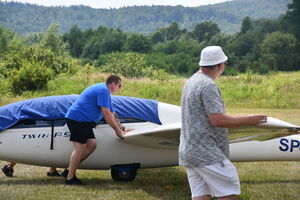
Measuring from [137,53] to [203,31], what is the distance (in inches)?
1823

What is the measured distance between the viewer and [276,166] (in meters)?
8.57

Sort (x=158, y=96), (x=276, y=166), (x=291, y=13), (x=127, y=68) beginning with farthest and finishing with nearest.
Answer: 1. (x=291, y=13)
2. (x=127, y=68)
3. (x=158, y=96)
4. (x=276, y=166)

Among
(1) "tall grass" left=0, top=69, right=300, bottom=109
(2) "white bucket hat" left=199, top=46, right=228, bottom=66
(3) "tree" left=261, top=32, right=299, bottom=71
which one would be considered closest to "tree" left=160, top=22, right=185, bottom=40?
(3) "tree" left=261, top=32, right=299, bottom=71

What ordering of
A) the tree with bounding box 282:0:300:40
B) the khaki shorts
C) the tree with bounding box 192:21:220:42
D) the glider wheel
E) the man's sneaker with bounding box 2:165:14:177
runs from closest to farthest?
the khaki shorts, the glider wheel, the man's sneaker with bounding box 2:165:14:177, the tree with bounding box 282:0:300:40, the tree with bounding box 192:21:220:42

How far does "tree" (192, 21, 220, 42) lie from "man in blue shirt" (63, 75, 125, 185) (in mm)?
134186

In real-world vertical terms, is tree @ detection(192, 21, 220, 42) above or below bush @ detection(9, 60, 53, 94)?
below

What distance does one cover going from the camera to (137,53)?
104 m

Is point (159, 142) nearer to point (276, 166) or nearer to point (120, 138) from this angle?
point (120, 138)

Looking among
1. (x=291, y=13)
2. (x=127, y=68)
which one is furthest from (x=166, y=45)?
(x=127, y=68)

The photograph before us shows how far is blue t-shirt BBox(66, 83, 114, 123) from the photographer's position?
6793 mm

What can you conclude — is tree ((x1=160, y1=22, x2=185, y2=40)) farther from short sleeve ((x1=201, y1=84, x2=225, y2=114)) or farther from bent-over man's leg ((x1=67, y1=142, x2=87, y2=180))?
short sleeve ((x1=201, y1=84, x2=225, y2=114))

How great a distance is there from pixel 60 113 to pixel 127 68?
122ft

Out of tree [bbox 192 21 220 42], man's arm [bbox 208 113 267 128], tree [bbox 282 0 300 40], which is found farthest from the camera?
tree [bbox 192 21 220 42]

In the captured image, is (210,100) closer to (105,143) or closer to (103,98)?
(103,98)
